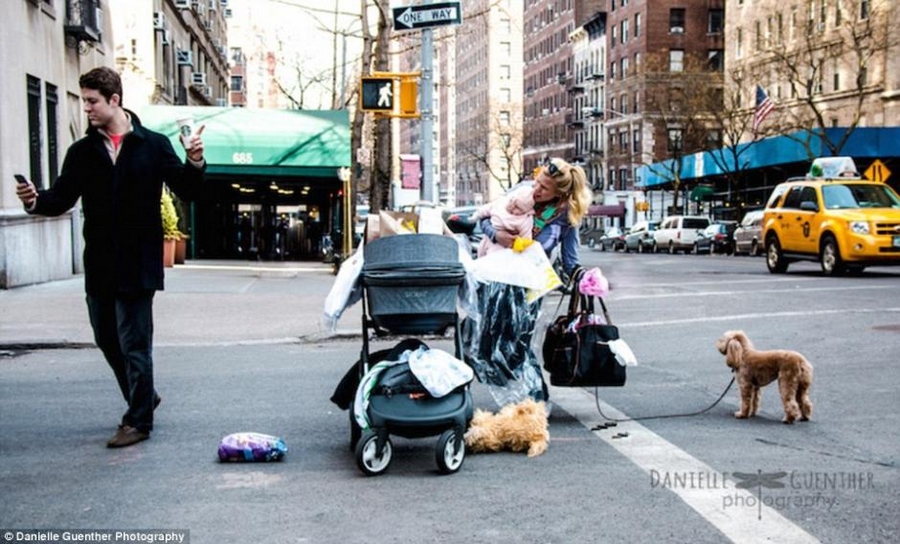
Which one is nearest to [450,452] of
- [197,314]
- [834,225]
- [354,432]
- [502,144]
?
[354,432]

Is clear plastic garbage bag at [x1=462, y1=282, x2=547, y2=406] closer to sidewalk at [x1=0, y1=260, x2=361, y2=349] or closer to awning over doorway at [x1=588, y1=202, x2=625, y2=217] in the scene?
sidewalk at [x1=0, y1=260, x2=361, y2=349]

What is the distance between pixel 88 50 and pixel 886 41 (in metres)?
34.4

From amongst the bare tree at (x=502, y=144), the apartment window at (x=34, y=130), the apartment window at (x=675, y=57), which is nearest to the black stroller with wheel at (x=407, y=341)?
the apartment window at (x=34, y=130)

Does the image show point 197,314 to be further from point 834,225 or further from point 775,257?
point 775,257

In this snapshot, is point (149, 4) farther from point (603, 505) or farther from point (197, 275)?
point (603, 505)

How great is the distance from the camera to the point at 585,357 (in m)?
6.93

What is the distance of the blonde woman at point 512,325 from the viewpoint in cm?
701

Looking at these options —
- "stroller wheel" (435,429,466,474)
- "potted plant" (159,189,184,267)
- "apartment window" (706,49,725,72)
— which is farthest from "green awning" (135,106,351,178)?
"apartment window" (706,49,725,72)

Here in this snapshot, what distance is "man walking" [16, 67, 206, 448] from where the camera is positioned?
253 inches

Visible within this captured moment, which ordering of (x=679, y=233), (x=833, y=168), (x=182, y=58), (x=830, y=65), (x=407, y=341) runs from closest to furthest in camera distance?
(x=407, y=341) → (x=833, y=168) → (x=182, y=58) → (x=679, y=233) → (x=830, y=65)

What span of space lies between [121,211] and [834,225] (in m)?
18.6

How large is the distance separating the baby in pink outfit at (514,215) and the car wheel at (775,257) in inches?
732

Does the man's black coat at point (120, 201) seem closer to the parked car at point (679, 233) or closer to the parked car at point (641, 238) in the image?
the parked car at point (679, 233)

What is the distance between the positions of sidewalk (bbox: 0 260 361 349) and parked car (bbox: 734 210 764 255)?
23.6 metres
